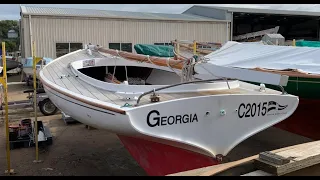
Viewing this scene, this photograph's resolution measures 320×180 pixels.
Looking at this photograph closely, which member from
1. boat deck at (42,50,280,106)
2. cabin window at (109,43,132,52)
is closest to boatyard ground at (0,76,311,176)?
boat deck at (42,50,280,106)

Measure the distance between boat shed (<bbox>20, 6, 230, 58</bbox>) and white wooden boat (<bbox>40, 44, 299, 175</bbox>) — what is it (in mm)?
12416

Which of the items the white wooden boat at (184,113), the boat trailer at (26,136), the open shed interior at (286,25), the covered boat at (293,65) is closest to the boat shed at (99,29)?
the open shed interior at (286,25)

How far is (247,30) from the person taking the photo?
3362 cm

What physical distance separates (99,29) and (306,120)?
13.2m

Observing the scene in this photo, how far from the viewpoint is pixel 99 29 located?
17688 mm

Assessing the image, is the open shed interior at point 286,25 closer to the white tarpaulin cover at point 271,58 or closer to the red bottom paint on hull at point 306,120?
the red bottom paint on hull at point 306,120

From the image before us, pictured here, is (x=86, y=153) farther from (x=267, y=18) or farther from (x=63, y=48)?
(x=267, y=18)

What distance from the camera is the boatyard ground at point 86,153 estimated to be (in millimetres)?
5312

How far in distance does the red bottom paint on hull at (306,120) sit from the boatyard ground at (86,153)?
254 mm

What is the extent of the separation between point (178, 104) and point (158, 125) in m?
0.34

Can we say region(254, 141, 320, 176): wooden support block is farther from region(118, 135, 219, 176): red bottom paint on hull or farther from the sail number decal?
region(118, 135, 219, 176): red bottom paint on hull

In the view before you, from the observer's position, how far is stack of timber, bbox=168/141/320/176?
8.11 feet

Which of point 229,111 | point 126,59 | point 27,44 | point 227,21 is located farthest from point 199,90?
point 227,21

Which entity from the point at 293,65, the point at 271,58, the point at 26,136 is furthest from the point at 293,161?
the point at 26,136
